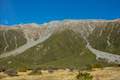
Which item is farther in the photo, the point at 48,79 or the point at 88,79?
the point at 48,79

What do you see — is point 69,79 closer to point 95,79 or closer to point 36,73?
point 95,79

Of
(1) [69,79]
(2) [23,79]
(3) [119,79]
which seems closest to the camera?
(3) [119,79]

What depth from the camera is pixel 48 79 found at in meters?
35.5

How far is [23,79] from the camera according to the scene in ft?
121

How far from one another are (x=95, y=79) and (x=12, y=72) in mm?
18284

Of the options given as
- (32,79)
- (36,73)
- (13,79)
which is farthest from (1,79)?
(36,73)

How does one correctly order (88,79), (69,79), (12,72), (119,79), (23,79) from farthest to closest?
1. (12,72)
2. (23,79)
3. (69,79)
4. (119,79)
5. (88,79)

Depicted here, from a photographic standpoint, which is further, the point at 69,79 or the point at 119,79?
the point at 69,79

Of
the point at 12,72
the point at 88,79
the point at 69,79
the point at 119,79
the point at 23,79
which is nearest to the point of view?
the point at 88,79

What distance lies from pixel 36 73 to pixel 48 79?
10748 mm

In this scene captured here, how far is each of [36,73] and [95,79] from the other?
1593cm

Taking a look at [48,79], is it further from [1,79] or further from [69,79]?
[1,79]

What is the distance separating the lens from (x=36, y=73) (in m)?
46.0

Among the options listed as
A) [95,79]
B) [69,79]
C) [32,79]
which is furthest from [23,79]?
[95,79]
